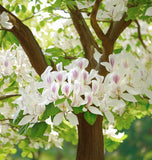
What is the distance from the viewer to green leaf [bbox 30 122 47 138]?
1892 millimetres

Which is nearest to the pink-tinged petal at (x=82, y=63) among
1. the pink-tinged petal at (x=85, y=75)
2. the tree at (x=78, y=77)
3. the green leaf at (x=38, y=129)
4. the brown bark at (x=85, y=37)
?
the tree at (x=78, y=77)

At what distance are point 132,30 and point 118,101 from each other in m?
4.04

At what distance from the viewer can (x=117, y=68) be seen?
63.5 inches

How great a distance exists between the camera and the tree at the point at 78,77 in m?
1.67

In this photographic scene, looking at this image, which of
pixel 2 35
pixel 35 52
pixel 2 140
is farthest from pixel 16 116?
pixel 2 140

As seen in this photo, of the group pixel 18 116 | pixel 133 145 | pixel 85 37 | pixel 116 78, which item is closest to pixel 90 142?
pixel 85 37

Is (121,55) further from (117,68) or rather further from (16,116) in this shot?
(16,116)

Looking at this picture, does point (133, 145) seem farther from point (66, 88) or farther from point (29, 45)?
point (66, 88)

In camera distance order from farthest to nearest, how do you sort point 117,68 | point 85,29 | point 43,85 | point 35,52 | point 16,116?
point 85,29, point 35,52, point 16,116, point 43,85, point 117,68

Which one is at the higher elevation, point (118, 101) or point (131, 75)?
point (131, 75)

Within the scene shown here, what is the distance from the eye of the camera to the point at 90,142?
3.39 metres

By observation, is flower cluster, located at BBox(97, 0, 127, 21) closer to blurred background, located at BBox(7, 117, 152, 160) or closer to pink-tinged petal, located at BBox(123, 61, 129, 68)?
pink-tinged petal, located at BBox(123, 61, 129, 68)

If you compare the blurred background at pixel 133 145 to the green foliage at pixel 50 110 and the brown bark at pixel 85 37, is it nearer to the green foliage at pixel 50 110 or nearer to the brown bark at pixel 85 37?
the brown bark at pixel 85 37

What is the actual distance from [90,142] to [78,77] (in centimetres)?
185
